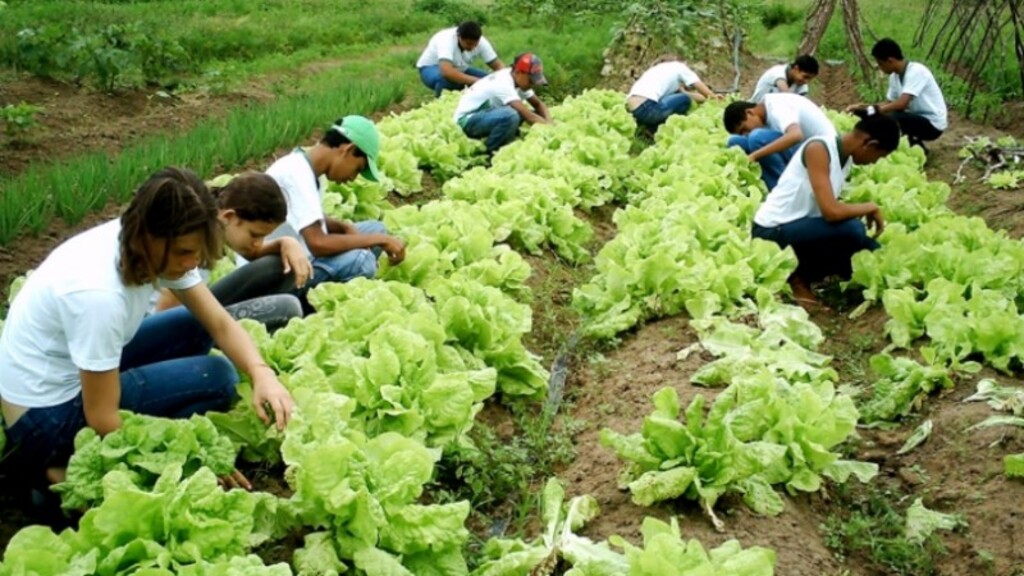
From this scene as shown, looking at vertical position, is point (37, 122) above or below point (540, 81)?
below

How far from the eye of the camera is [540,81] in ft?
29.9

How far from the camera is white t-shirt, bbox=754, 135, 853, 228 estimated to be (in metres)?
5.95

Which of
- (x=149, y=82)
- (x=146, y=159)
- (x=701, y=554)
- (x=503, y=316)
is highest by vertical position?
(x=701, y=554)

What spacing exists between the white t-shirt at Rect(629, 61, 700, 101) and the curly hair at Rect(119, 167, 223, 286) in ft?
27.1

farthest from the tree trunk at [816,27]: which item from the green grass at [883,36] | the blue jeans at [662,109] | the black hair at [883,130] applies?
the black hair at [883,130]

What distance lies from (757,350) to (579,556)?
77.9 inches

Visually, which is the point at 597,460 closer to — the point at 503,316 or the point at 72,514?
the point at 503,316

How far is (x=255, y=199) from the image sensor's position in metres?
3.98

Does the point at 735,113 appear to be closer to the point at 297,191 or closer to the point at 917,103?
the point at 917,103

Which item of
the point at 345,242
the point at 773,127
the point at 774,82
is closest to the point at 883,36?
the point at 774,82

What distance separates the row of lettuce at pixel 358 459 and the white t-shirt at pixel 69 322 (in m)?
0.28

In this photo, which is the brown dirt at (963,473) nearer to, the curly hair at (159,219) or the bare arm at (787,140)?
the curly hair at (159,219)

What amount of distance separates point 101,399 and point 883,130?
15.1 ft

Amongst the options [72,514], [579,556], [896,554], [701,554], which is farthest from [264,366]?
[896,554]
